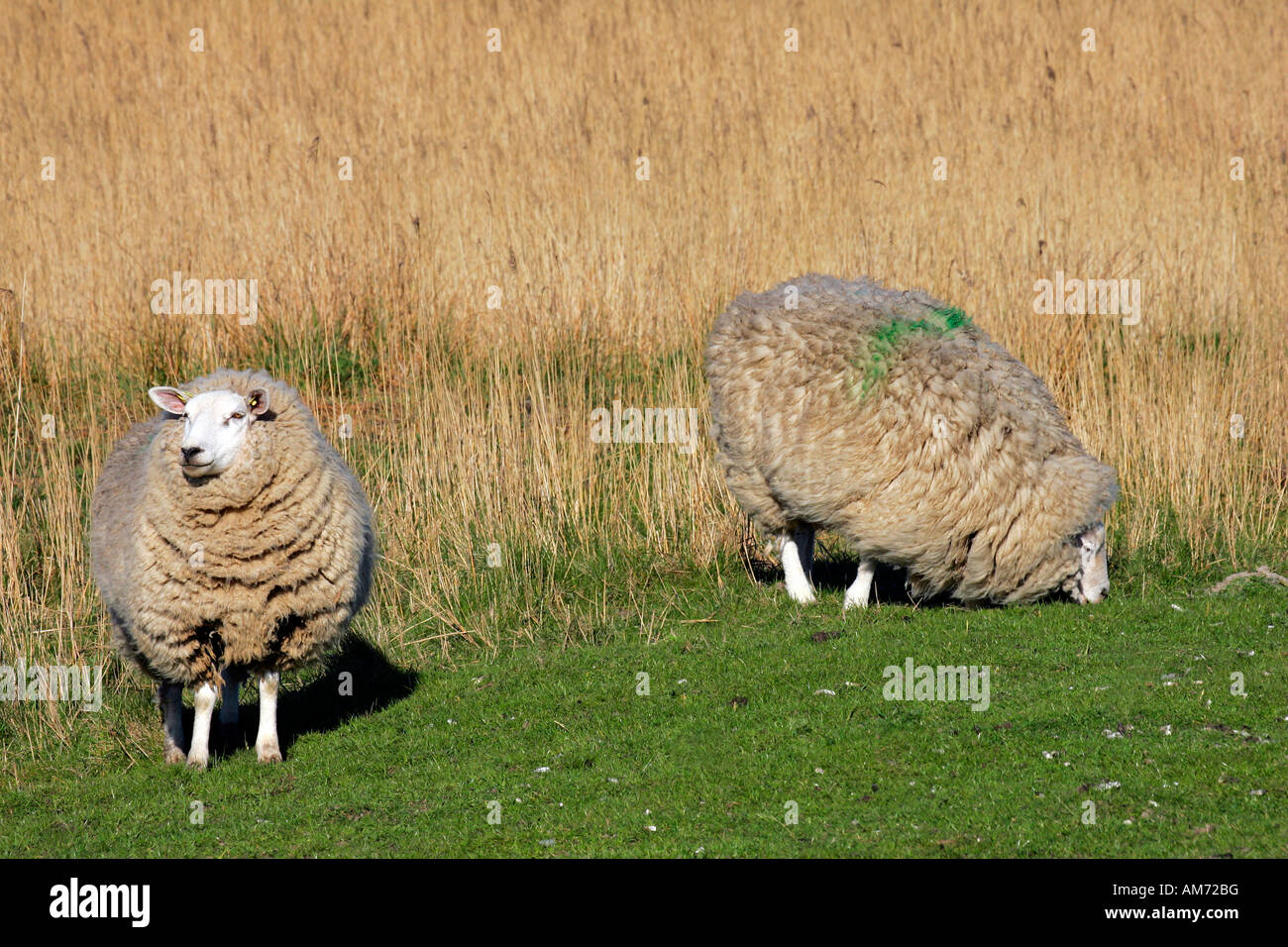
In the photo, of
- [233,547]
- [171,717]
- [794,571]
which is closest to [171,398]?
[233,547]

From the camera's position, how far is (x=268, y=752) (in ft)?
23.9

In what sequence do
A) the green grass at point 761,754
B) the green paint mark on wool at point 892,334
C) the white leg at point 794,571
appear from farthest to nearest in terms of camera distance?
the white leg at point 794,571 < the green paint mark on wool at point 892,334 < the green grass at point 761,754

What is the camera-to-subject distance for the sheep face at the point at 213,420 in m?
6.81

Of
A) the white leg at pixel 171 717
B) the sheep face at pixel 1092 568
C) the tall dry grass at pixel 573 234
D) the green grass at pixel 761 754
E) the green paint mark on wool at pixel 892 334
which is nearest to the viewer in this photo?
the green grass at pixel 761 754

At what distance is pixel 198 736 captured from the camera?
7.30 m

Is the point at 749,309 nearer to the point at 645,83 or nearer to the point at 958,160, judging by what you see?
Result: the point at 958,160

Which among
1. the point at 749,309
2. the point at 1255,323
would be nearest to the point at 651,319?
the point at 749,309

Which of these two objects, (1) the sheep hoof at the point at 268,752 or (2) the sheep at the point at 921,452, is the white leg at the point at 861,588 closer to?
(2) the sheep at the point at 921,452

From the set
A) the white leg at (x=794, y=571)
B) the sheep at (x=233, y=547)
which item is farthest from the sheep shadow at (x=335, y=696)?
the white leg at (x=794, y=571)

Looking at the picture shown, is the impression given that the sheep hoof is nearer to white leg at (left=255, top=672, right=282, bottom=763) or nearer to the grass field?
white leg at (left=255, top=672, right=282, bottom=763)

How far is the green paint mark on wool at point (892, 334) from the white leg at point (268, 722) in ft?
12.5

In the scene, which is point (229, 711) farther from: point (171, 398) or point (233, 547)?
point (171, 398)

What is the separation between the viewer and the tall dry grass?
1042 cm

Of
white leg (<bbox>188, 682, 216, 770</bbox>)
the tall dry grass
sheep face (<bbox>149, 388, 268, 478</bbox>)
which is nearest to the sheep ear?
sheep face (<bbox>149, 388, 268, 478</bbox>)
